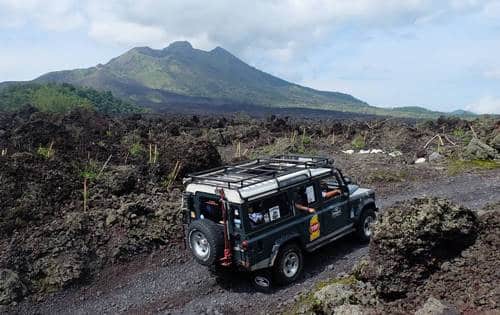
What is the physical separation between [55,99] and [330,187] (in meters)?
70.2

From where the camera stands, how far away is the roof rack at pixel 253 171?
31.9 feet

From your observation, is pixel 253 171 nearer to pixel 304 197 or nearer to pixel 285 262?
pixel 304 197

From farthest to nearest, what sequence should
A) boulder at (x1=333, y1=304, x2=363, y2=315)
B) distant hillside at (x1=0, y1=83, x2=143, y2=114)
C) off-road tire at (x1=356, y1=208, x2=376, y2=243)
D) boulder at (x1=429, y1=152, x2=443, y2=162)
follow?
1. distant hillside at (x1=0, y1=83, x2=143, y2=114)
2. boulder at (x1=429, y1=152, x2=443, y2=162)
3. off-road tire at (x1=356, y1=208, x2=376, y2=243)
4. boulder at (x1=333, y1=304, x2=363, y2=315)

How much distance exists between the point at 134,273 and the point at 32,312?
259 cm

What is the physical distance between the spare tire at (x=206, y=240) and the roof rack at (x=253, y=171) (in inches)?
37.3

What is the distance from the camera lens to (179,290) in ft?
34.7

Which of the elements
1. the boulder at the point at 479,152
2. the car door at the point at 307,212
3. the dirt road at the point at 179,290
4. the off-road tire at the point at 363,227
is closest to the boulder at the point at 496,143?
the boulder at the point at 479,152

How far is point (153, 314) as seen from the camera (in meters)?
9.65

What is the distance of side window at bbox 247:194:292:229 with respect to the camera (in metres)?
9.33

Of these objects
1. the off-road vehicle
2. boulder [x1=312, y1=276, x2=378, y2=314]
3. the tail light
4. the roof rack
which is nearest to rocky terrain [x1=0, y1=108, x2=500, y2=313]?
boulder [x1=312, y1=276, x2=378, y2=314]

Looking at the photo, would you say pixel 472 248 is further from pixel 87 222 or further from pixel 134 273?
pixel 87 222

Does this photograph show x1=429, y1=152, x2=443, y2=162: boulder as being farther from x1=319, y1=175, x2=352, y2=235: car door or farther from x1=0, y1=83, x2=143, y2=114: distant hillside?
x1=0, y1=83, x2=143, y2=114: distant hillside

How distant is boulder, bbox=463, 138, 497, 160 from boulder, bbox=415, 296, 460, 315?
59.9 ft

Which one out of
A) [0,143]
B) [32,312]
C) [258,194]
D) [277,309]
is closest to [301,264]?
[277,309]
